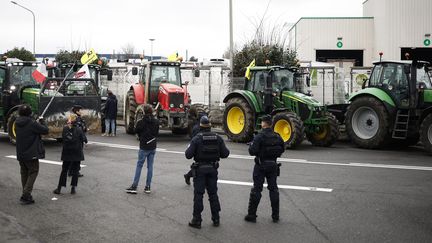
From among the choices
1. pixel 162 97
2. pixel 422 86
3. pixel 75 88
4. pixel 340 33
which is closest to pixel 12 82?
pixel 75 88

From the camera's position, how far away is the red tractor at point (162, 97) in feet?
60.2

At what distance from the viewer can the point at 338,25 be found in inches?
1567

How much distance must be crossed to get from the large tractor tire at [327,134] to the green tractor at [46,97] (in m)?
6.98

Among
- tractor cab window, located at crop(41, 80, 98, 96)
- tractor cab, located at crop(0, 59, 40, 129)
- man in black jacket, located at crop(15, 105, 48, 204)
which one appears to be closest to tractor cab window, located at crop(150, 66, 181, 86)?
tractor cab window, located at crop(41, 80, 98, 96)

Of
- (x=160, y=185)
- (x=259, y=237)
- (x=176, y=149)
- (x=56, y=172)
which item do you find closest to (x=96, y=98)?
(x=176, y=149)

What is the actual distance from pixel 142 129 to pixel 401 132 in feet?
29.0

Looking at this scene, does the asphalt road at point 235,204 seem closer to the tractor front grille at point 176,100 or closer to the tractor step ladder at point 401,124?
the tractor step ladder at point 401,124

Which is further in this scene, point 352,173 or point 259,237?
point 352,173

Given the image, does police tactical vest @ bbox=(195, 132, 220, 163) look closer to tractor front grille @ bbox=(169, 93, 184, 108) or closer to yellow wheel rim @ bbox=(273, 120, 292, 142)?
yellow wheel rim @ bbox=(273, 120, 292, 142)

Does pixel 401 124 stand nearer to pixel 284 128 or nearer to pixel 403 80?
pixel 403 80

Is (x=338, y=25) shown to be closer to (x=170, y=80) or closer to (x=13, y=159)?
(x=170, y=80)

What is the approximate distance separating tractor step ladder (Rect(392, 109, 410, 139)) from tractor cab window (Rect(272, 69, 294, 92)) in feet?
11.3

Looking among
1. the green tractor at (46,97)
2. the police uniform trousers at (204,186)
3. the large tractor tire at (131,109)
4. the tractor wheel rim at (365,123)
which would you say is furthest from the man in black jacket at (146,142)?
the large tractor tire at (131,109)

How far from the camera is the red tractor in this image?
723 inches
